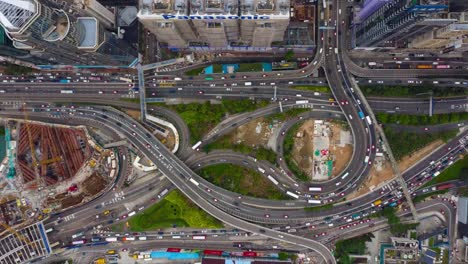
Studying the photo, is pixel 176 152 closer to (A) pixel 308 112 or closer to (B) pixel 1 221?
(A) pixel 308 112

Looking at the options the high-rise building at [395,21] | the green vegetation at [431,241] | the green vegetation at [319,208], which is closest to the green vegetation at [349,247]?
the green vegetation at [319,208]

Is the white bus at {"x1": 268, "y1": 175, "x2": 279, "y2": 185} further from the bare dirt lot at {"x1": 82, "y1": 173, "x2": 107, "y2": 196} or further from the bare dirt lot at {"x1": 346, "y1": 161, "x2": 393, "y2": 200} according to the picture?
the bare dirt lot at {"x1": 82, "y1": 173, "x2": 107, "y2": 196}

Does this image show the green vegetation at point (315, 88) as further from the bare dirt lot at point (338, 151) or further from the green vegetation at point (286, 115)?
the bare dirt lot at point (338, 151)

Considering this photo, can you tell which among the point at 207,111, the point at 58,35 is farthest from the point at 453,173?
the point at 58,35

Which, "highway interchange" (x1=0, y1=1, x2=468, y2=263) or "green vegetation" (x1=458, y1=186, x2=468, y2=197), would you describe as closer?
"highway interchange" (x1=0, y1=1, x2=468, y2=263)

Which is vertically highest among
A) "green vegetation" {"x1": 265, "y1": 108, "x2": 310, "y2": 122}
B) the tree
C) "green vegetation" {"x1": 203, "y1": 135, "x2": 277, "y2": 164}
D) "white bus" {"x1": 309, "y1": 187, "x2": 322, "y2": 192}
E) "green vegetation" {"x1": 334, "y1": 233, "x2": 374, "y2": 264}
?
the tree

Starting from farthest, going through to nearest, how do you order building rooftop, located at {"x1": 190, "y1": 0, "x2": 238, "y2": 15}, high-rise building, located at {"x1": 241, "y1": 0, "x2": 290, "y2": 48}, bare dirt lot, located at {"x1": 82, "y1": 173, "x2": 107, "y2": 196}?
1. bare dirt lot, located at {"x1": 82, "y1": 173, "x2": 107, "y2": 196}
2. building rooftop, located at {"x1": 190, "y1": 0, "x2": 238, "y2": 15}
3. high-rise building, located at {"x1": 241, "y1": 0, "x2": 290, "y2": 48}

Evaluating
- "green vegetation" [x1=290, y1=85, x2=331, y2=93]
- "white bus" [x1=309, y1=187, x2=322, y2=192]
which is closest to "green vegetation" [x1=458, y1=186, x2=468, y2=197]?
"white bus" [x1=309, y1=187, x2=322, y2=192]
